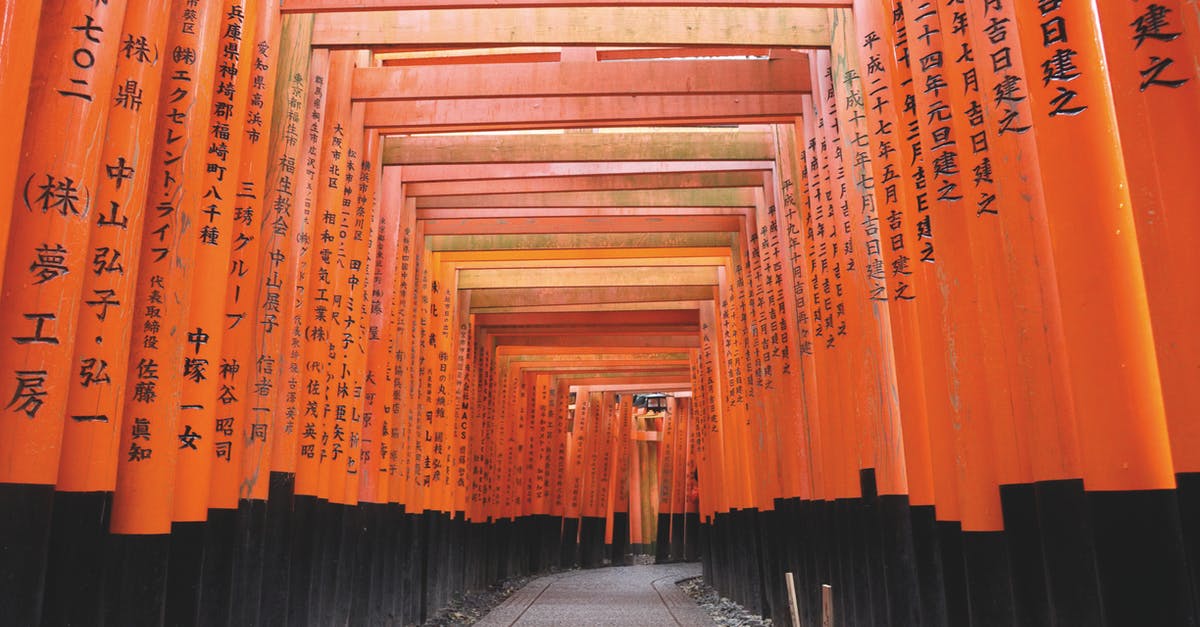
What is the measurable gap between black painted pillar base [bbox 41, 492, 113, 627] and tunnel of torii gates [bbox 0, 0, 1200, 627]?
0.04ft

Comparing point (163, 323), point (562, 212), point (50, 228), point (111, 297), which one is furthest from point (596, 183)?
point (50, 228)

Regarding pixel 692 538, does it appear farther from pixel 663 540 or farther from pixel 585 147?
pixel 585 147

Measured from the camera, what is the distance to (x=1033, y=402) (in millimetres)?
3014

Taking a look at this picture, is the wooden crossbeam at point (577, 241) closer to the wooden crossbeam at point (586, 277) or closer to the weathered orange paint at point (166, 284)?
the wooden crossbeam at point (586, 277)

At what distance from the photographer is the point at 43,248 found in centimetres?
A: 303

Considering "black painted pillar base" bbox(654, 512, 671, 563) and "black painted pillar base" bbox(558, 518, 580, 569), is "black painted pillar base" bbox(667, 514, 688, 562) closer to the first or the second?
"black painted pillar base" bbox(654, 512, 671, 563)

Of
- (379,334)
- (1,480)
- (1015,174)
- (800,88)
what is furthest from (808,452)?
(1,480)

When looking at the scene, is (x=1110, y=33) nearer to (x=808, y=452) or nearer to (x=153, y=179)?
(x=153, y=179)

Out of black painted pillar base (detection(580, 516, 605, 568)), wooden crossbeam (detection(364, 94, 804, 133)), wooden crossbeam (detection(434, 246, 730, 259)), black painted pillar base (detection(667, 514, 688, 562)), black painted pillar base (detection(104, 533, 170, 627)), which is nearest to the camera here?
black painted pillar base (detection(104, 533, 170, 627))

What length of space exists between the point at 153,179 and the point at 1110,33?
3661 mm

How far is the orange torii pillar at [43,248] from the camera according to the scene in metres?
2.88

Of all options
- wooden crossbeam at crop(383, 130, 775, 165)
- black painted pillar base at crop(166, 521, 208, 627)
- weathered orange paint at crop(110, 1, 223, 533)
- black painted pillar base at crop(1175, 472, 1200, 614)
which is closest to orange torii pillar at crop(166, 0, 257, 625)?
black painted pillar base at crop(166, 521, 208, 627)

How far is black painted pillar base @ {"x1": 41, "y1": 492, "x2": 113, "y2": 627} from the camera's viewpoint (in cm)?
327

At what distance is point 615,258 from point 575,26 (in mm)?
4908
